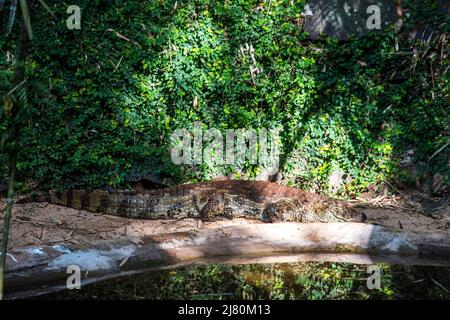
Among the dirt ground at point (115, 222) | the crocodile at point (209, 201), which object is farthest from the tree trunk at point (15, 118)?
the crocodile at point (209, 201)

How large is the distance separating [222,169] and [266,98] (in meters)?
1.13

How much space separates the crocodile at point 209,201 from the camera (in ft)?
22.1

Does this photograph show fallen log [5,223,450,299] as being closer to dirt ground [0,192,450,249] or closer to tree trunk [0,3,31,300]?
tree trunk [0,3,31,300]

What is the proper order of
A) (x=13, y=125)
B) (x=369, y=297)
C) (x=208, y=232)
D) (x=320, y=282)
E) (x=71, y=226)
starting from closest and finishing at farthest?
(x=13, y=125), (x=369, y=297), (x=320, y=282), (x=208, y=232), (x=71, y=226)

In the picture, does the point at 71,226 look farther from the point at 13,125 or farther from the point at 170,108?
the point at 13,125

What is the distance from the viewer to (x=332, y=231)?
5.14 m

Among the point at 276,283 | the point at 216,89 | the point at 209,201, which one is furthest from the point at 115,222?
the point at 276,283

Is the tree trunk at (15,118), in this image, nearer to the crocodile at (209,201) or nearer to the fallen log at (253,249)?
the fallen log at (253,249)

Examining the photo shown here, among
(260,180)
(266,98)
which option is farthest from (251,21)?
(260,180)

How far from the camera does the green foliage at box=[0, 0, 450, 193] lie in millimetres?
7250

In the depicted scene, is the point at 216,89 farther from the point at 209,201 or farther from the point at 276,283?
the point at 276,283

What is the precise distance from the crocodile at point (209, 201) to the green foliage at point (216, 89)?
0.57m

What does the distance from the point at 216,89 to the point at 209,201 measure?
1559 millimetres

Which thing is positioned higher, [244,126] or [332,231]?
[244,126]
